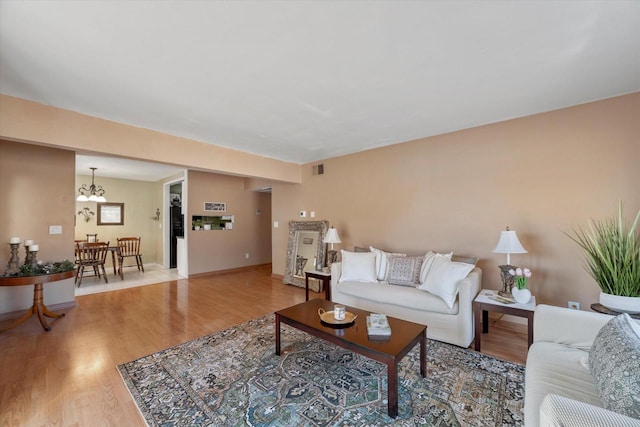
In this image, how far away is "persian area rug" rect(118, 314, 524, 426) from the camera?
1.71m

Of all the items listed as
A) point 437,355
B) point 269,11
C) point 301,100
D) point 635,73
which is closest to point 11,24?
point 269,11

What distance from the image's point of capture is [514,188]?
3.17 m

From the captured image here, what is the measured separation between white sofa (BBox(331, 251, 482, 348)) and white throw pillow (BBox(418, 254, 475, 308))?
0.04 meters

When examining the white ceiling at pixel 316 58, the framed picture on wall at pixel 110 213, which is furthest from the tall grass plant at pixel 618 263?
the framed picture on wall at pixel 110 213

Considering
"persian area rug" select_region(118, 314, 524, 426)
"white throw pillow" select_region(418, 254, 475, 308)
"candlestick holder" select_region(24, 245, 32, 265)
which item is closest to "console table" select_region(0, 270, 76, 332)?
"candlestick holder" select_region(24, 245, 32, 265)

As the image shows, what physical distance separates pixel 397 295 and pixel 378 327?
101 centimetres

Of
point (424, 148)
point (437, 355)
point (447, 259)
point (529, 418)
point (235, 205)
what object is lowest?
point (437, 355)

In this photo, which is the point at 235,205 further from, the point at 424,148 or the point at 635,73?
the point at 635,73

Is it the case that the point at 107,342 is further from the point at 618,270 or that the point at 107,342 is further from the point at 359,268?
the point at 618,270

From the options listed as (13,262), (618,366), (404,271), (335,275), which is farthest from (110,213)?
(618,366)

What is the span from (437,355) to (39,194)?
17.4 ft

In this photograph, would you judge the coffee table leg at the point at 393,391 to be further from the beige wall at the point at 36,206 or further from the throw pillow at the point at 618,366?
the beige wall at the point at 36,206

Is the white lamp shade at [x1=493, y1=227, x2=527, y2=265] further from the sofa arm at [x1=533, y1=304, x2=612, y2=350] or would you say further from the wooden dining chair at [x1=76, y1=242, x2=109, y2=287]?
the wooden dining chair at [x1=76, y1=242, x2=109, y2=287]

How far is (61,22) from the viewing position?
161cm
